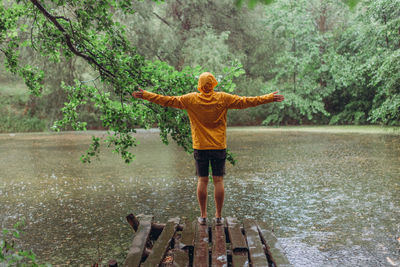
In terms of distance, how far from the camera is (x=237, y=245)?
385cm

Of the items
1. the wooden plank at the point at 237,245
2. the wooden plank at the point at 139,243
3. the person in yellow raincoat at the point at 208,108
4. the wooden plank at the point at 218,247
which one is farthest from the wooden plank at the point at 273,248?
the wooden plank at the point at 139,243

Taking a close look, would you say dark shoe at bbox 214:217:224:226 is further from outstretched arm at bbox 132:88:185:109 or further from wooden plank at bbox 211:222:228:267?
outstretched arm at bbox 132:88:185:109

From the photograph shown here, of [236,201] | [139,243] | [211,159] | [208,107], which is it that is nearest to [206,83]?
[208,107]

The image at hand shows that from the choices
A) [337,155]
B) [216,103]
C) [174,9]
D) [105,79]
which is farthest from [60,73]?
[216,103]

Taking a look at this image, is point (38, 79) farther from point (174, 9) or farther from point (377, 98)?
point (377, 98)

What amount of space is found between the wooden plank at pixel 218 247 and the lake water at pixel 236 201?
0.77 meters

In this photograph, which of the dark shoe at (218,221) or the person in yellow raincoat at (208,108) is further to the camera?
the dark shoe at (218,221)

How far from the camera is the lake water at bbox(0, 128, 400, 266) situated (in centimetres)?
454

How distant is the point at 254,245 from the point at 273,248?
0.19 m

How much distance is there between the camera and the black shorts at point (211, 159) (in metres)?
4.46

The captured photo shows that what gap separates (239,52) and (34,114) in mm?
16802

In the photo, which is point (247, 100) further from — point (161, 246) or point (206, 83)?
point (161, 246)

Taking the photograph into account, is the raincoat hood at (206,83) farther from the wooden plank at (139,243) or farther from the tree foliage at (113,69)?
the wooden plank at (139,243)

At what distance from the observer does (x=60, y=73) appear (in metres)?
22.6
